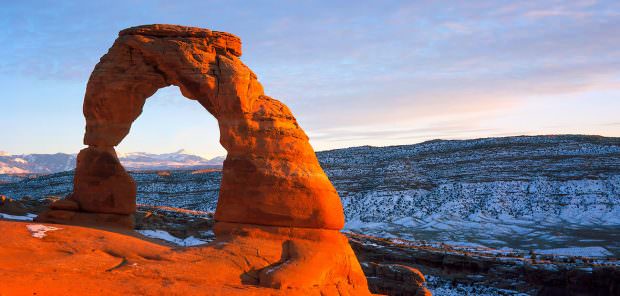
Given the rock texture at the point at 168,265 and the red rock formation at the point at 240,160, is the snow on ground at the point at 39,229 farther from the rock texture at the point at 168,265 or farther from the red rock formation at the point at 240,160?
the red rock formation at the point at 240,160

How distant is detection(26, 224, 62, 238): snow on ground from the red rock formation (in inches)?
102

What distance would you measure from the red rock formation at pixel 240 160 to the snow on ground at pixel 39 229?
102 inches

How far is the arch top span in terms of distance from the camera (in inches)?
520

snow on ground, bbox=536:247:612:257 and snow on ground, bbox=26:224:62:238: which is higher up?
snow on ground, bbox=26:224:62:238

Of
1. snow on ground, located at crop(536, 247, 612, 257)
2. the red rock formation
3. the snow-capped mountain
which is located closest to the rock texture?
the red rock formation

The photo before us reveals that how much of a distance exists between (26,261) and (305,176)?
6.19 m

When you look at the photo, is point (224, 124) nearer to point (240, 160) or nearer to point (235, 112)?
point (235, 112)

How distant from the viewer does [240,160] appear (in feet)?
43.8

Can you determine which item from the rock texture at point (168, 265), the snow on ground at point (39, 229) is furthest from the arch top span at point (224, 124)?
the snow on ground at point (39, 229)

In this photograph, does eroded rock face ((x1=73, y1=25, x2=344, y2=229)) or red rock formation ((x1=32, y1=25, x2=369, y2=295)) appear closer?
red rock formation ((x1=32, y1=25, x2=369, y2=295))

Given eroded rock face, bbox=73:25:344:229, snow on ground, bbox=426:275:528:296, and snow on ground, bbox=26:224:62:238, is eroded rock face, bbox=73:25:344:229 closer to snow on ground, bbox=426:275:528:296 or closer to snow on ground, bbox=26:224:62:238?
snow on ground, bbox=26:224:62:238

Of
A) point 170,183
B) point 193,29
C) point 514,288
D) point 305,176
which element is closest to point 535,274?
point 514,288

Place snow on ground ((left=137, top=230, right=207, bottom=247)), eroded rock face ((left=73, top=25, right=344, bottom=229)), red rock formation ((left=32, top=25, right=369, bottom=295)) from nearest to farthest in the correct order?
red rock formation ((left=32, top=25, right=369, bottom=295))
eroded rock face ((left=73, top=25, right=344, bottom=229))
snow on ground ((left=137, top=230, right=207, bottom=247))

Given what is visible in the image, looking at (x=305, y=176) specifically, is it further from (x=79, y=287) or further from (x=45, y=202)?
(x=45, y=202)
